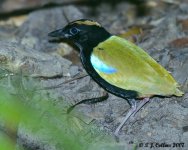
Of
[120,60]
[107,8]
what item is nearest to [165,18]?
[107,8]

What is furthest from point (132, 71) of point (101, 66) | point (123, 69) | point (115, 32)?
point (115, 32)

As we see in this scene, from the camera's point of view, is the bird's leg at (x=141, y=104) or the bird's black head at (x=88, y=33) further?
the bird's black head at (x=88, y=33)

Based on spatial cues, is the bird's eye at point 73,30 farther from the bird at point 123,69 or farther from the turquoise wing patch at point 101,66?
the turquoise wing patch at point 101,66

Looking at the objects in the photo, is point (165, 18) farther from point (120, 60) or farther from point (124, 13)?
point (120, 60)

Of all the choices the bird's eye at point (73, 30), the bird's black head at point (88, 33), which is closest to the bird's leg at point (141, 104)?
the bird's black head at point (88, 33)

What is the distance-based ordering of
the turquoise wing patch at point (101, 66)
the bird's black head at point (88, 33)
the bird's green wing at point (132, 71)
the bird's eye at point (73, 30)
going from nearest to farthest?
the bird's green wing at point (132, 71) → the turquoise wing patch at point (101, 66) → the bird's black head at point (88, 33) → the bird's eye at point (73, 30)

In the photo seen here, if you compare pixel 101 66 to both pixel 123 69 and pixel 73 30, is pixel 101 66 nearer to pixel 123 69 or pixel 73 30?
pixel 123 69

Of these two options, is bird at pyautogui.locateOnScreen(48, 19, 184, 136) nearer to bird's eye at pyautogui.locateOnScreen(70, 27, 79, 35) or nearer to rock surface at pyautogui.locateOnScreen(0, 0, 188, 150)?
bird's eye at pyautogui.locateOnScreen(70, 27, 79, 35)

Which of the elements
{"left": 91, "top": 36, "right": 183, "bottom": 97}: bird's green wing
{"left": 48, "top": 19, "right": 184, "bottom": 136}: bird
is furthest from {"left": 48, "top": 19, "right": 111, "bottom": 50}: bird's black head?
{"left": 91, "top": 36, "right": 183, "bottom": 97}: bird's green wing
